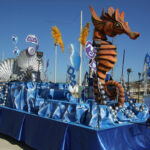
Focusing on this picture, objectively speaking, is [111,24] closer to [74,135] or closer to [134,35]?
[134,35]

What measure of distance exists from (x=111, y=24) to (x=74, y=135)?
9.92 ft

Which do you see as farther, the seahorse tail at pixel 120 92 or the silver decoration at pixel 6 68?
the silver decoration at pixel 6 68

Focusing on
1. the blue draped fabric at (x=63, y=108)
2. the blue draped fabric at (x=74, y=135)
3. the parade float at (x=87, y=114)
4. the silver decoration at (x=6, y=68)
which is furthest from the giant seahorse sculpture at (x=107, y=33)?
the silver decoration at (x=6, y=68)

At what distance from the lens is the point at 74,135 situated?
12.6 feet

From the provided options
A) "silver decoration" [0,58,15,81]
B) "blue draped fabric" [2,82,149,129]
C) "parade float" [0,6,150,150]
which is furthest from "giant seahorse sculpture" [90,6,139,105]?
"silver decoration" [0,58,15,81]

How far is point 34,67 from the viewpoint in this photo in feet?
37.7

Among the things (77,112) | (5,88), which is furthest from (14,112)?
(77,112)

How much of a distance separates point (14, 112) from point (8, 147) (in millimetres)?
915

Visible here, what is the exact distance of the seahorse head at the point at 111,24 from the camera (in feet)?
17.1

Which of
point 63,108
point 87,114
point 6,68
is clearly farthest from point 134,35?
point 6,68

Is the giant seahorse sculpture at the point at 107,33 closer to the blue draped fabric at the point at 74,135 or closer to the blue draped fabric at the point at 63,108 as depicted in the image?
the blue draped fabric at the point at 63,108

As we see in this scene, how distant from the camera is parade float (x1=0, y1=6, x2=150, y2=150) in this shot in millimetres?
3748

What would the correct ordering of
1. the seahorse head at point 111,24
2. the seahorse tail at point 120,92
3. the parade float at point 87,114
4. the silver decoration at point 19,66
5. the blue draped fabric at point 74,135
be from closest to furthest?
the blue draped fabric at point 74,135
the parade float at point 87,114
the seahorse tail at point 120,92
the seahorse head at point 111,24
the silver decoration at point 19,66

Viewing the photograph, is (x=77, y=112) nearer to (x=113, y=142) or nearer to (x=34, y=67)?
(x=113, y=142)
